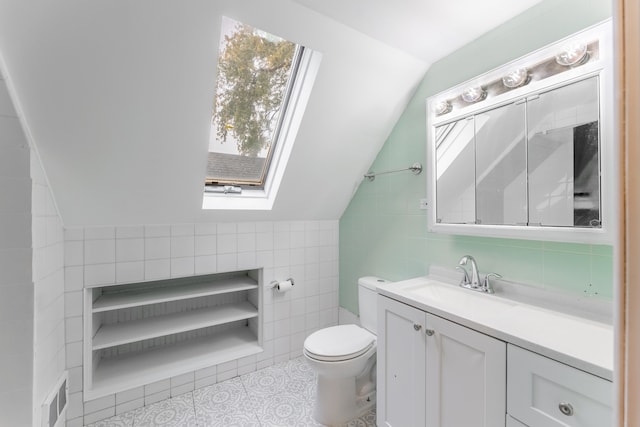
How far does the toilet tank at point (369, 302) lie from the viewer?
79.7 inches

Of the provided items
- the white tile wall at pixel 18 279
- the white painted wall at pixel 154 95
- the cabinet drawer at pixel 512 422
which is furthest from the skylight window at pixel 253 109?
the cabinet drawer at pixel 512 422

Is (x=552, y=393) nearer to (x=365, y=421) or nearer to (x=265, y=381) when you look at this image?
(x=365, y=421)

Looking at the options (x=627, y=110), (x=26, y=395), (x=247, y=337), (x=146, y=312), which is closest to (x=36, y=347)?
(x=26, y=395)

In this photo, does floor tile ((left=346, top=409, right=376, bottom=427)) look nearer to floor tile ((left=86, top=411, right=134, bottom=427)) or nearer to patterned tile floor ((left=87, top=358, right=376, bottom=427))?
patterned tile floor ((left=87, top=358, right=376, bottom=427))

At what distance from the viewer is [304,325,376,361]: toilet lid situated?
64.5 inches

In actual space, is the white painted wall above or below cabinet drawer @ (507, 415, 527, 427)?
above

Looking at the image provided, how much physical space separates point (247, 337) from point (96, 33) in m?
2.28

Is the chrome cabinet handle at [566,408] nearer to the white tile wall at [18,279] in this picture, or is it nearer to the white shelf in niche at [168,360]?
the white shelf in niche at [168,360]

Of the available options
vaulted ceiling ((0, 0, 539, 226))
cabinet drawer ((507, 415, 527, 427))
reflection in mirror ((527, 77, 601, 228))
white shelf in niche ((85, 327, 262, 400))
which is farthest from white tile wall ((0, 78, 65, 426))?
reflection in mirror ((527, 77, 601, 228))

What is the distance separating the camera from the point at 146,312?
7.30 ft

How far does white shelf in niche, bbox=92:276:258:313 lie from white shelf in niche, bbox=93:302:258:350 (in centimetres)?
21

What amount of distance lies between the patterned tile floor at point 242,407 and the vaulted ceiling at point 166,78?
4.11 ft

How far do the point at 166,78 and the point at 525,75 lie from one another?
5.58 feet

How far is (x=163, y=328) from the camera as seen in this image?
203cm
